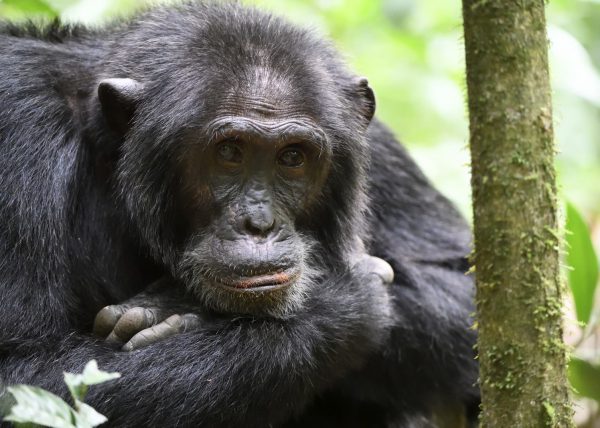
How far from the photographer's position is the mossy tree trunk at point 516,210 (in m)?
3.37

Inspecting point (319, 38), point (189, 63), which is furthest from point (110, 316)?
point (319, 38)

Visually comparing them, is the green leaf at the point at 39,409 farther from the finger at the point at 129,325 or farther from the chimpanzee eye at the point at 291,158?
the chimpanzee eye at the point at 291,158

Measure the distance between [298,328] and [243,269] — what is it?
461 millimetres

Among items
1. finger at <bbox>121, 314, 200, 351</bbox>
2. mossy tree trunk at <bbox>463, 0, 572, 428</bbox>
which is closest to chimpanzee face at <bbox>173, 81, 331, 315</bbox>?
finger at <bbox>121, 314, 200, 351</bbox>

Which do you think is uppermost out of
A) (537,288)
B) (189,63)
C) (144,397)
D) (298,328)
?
(189,63)

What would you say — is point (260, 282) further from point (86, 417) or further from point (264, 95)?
point (86, 417)

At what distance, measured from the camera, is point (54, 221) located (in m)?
4.76

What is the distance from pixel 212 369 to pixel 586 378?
2.54 meters

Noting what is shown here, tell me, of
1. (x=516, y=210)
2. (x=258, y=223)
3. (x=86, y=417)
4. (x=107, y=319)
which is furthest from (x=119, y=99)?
(x=516, y=210)

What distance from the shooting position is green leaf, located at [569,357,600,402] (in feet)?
18.9

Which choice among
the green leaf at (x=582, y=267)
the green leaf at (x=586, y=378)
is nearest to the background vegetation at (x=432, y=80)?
the green leaf at (x=586, y=378)

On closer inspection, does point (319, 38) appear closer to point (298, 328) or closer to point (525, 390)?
point (298, 328)

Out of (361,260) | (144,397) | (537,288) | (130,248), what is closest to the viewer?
(537,288)

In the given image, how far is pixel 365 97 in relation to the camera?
551cm
